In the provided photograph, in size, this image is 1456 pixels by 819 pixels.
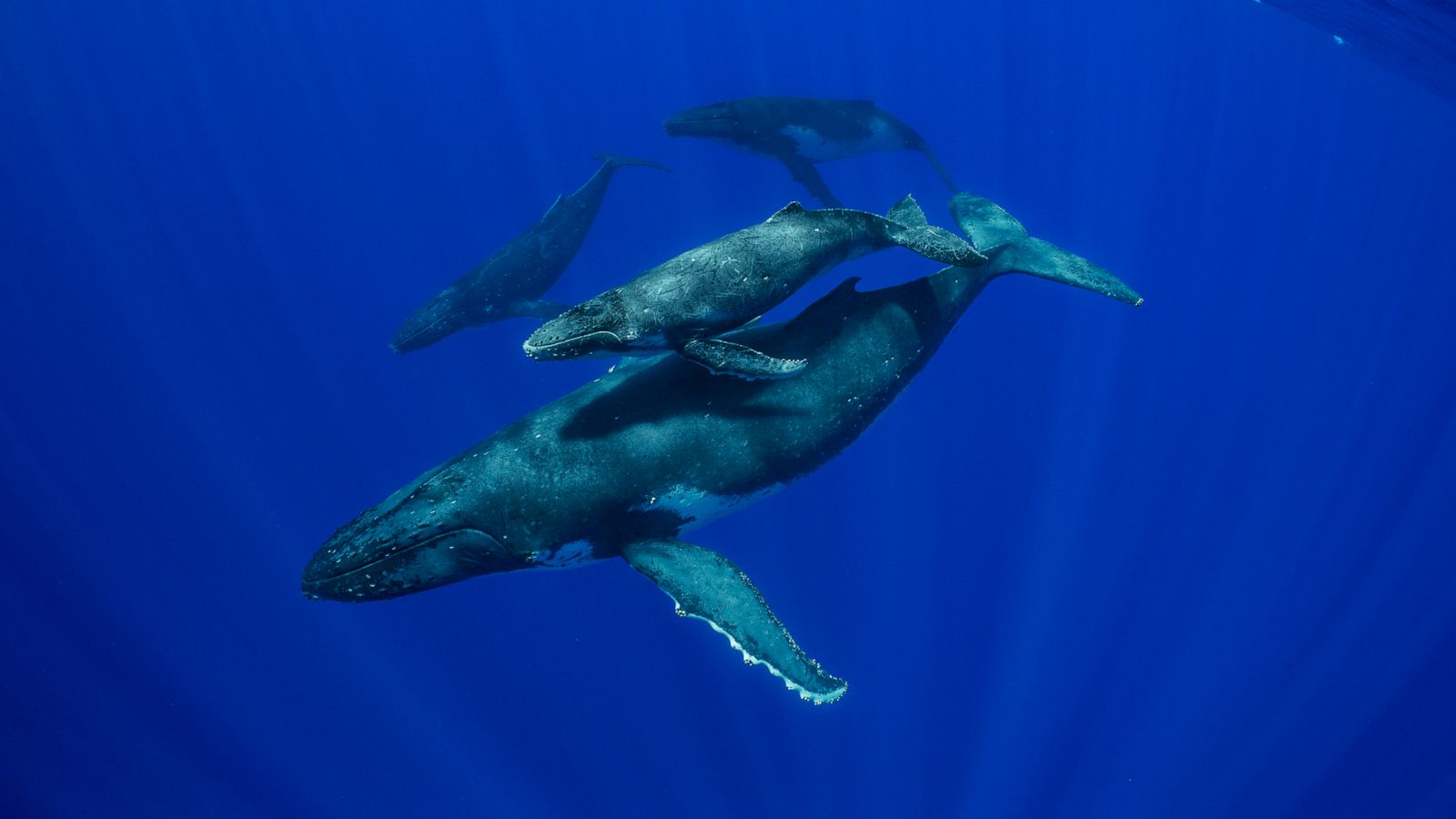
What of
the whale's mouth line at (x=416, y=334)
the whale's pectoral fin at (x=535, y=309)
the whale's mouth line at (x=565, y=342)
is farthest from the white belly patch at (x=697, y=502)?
the whale's mouth line at (x=416, y=334)

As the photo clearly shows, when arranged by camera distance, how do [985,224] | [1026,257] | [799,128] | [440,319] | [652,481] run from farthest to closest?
[799,128] → [440,319] → [985,224] → [1026,257] → [652,481]

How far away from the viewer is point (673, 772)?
40.4 ft

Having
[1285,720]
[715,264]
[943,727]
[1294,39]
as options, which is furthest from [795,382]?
[1294,39]

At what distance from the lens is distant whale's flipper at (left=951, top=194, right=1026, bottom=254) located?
7.41 metres

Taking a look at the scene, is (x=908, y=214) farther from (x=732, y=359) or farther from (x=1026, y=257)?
(x=732, y=359)

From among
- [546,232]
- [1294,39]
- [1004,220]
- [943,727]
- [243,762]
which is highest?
[1294,39]

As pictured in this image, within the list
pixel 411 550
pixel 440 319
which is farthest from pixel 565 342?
pixel 440 319

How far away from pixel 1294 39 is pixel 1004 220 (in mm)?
36839

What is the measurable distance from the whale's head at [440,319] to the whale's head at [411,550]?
884cm

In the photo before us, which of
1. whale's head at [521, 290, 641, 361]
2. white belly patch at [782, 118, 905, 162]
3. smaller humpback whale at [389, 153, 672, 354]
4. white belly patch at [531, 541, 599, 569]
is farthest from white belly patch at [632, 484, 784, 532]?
white belly patch at [782, 118, 905, 162]

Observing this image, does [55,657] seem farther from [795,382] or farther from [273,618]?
[795,382]

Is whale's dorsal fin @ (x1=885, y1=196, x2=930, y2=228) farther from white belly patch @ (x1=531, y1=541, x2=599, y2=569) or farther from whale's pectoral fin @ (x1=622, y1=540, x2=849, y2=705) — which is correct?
white belly patch @ (x1=531, y1=541, x2=599, y2=569)

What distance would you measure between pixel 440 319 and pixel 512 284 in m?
1.47

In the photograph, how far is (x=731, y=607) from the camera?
4.93m
